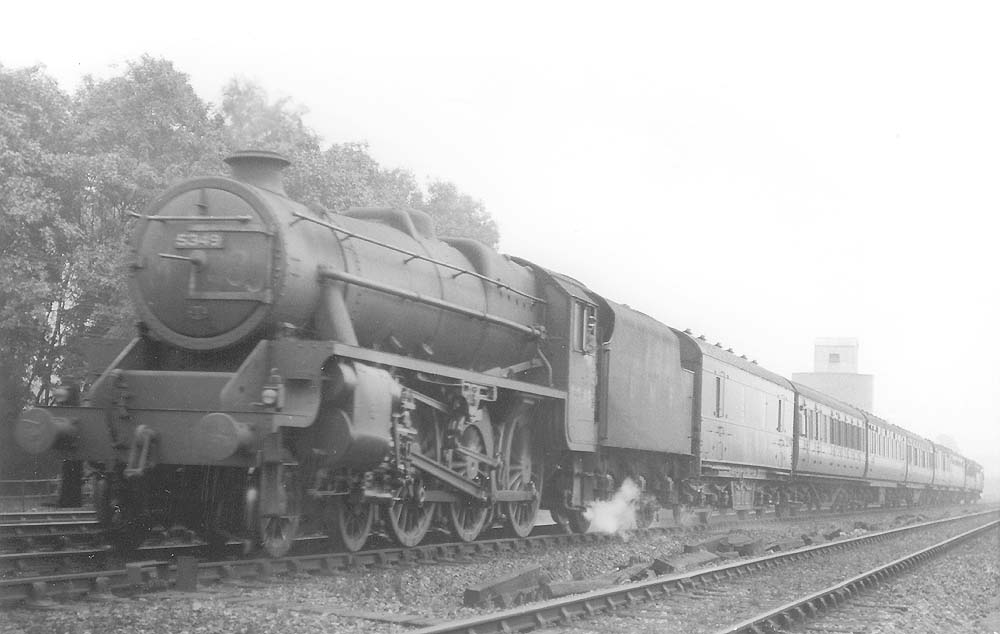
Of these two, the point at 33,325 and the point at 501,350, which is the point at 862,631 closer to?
the point at 501,350

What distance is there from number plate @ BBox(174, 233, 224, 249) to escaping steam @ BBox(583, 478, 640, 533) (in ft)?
24.1

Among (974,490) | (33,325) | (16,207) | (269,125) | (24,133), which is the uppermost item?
(269,125)

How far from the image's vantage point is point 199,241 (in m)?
8.73

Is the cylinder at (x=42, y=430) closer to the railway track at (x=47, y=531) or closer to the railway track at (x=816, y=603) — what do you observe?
the railway track at (x=47, y=531)

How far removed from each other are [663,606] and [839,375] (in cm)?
Answer: 7958

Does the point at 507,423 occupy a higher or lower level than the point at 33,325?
lower

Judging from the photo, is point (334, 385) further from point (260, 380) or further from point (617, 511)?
point (617, 511)

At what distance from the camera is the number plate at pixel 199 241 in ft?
28.5

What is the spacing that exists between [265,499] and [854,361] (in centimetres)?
8204

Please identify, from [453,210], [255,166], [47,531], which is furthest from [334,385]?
[453,210]

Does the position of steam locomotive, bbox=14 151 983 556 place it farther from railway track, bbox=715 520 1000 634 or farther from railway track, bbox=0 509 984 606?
railway track, bbox=715 520 1000 634

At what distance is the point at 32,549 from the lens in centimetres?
966

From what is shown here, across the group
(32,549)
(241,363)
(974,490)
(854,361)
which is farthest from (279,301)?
(854,361)

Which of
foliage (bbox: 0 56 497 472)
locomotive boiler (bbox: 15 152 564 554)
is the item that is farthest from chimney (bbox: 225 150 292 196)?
foliage (bbox: 0 56 497 472)
